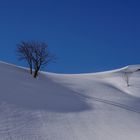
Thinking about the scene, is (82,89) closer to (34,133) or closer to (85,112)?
(85,112)

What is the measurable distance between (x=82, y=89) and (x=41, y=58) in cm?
1295

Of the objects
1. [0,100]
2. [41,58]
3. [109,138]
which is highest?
[41,58]

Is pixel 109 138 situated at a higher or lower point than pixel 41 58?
lower

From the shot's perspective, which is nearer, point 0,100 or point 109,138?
point 109,138

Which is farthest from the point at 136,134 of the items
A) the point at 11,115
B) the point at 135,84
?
the point at 135,84

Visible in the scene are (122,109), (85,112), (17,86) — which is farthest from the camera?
(17,86)

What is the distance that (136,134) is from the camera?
827 inches

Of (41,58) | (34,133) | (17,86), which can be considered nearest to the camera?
(34,133)

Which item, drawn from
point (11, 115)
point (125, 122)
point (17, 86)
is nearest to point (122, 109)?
point (125, 122)

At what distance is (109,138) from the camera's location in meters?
19.3

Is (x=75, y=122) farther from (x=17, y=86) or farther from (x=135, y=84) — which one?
(x=135, y=84)

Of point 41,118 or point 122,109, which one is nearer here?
point 41,118

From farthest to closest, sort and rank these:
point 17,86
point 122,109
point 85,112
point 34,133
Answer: point 17,86
point 122,109
point 85,112
point 34,133

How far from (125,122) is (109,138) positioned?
16.9 ft
